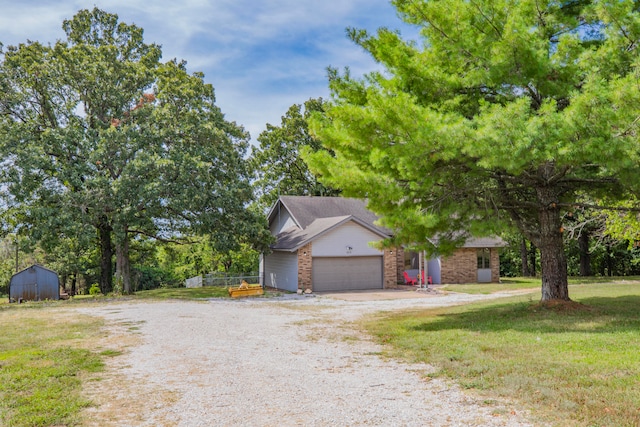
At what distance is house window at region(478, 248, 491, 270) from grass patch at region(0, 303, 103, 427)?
2217 centimetres

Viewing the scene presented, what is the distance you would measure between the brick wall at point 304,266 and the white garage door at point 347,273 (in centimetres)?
40

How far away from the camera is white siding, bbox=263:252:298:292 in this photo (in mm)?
25812

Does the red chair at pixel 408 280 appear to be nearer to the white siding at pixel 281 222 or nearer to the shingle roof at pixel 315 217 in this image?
the shingle roof at pixel 315 217

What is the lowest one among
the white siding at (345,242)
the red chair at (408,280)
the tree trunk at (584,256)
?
the red chair at (408,280)

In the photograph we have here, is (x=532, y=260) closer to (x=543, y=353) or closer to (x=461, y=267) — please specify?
(x=461, y=267)

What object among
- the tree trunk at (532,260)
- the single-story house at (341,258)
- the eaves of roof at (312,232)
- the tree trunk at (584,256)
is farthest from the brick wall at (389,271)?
the tree trunk at (532,260)

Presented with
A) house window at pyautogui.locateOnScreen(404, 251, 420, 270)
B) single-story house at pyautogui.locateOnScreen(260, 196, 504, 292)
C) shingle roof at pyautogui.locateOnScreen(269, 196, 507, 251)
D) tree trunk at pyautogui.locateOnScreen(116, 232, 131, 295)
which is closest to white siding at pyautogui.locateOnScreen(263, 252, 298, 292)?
single-story house at pyautogui.locateOnScreen(260, 196, 504, 292)

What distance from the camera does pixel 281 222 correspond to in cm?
3200

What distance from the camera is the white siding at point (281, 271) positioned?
2581 centimetres

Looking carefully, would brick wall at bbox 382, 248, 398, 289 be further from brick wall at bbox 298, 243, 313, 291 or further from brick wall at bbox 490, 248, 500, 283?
brick wall at bbox 490, 248, 500, 283

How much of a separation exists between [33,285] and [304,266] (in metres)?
14.7

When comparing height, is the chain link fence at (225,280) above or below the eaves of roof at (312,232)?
below

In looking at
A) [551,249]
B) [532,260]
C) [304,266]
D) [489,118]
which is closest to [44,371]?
[489,118]

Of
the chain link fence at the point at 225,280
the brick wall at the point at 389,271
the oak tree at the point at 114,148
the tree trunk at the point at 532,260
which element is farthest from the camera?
the tree trunk at the point at 532,260
